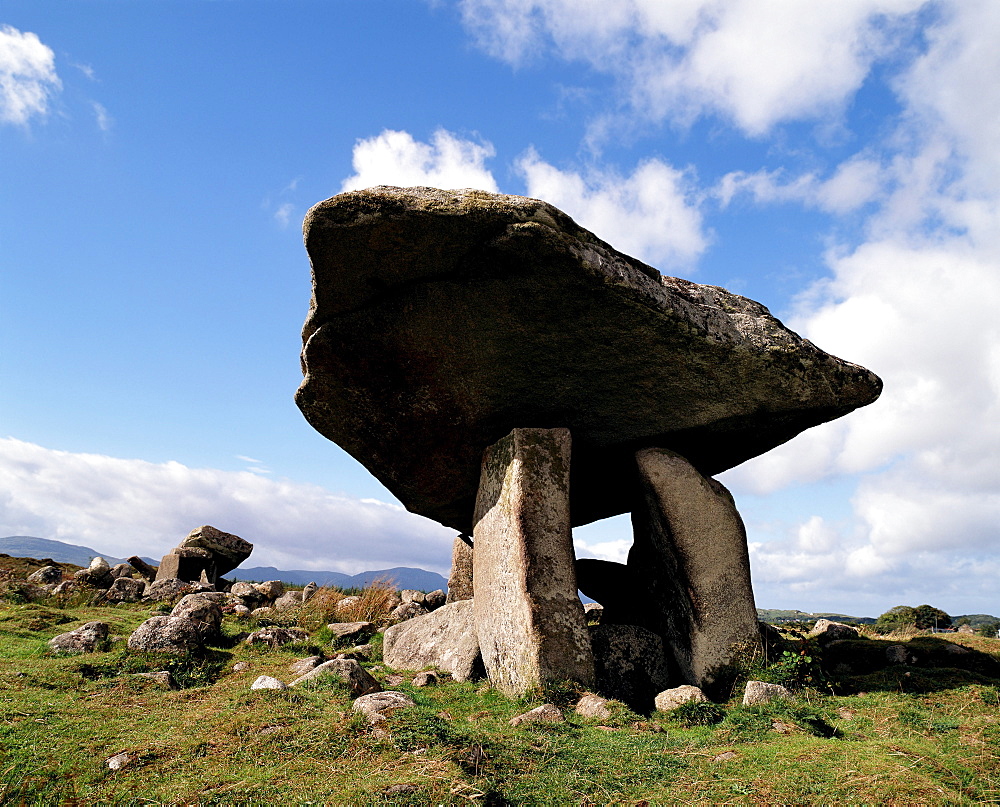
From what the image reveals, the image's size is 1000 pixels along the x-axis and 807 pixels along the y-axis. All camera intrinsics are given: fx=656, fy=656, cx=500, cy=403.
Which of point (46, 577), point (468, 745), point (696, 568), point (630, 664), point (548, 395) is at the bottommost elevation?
point (468, 745)

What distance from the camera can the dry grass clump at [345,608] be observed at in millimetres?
12766

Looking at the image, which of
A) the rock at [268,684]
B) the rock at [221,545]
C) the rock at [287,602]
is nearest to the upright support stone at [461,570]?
the rock at [287,602]

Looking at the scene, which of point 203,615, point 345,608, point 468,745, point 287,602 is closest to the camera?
point 468,745

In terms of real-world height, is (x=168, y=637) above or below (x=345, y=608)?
below

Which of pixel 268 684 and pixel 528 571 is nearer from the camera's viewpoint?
pixel 268 684

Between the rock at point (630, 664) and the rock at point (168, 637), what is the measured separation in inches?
206

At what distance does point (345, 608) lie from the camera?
13.8 meters

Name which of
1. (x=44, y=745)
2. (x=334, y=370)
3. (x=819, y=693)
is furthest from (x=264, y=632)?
(x=819, y=693)

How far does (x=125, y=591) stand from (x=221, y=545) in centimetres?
427

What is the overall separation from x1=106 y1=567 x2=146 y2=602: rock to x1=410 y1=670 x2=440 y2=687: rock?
871cm

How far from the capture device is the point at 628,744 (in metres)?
5.38

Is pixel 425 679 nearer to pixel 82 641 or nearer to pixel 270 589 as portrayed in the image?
pixel 82 641

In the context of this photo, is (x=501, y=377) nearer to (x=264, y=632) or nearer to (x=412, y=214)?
(x=412, y=214)

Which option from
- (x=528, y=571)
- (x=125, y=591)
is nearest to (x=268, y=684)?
(x=528, y=571)
